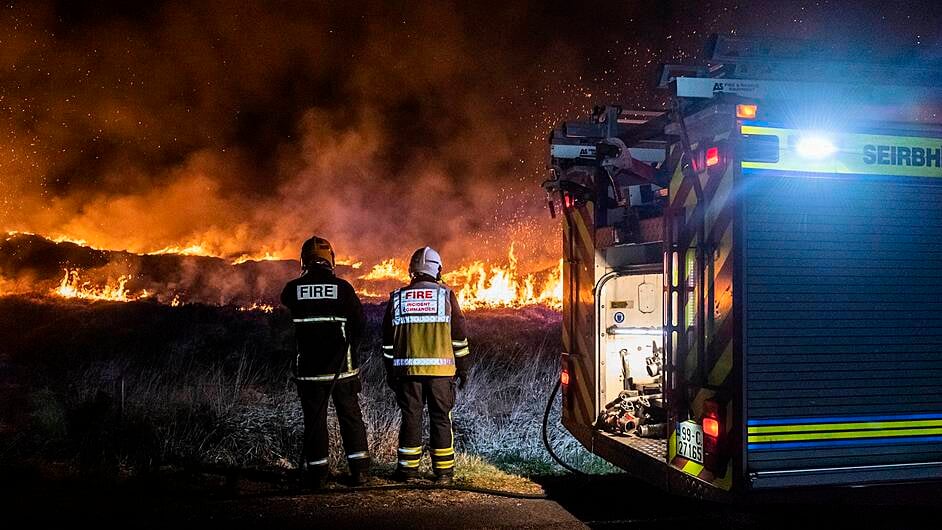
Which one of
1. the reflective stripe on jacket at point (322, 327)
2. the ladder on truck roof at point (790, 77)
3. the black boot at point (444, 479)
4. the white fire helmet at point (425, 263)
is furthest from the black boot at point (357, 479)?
the ladder on truck roof at point (790, 77)

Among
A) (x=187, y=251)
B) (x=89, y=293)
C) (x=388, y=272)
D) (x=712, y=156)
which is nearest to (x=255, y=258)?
(x=187, y=251)

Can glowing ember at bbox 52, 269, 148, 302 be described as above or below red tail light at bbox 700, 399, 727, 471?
above

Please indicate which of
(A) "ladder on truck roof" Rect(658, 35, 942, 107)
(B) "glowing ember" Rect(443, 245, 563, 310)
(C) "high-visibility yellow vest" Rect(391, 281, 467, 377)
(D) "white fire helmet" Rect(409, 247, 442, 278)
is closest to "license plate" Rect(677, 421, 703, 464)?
(A) "ladder on truck roof" Rect(658, 35, 942, 107)

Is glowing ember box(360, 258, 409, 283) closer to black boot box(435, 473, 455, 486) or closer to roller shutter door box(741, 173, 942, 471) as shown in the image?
black boot box(435, 473, 455, 486)

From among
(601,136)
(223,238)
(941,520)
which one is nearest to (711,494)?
(941,520)

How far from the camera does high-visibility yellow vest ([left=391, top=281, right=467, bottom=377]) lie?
5.96m

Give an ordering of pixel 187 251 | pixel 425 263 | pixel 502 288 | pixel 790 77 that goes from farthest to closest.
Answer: pixel 187 251 → pixel 502 288 → pixel 425 263 → pixel 790 77

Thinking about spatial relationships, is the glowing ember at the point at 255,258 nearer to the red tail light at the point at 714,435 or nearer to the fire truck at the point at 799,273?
the fire truck at the point at 799,273

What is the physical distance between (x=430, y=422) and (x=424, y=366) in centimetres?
41

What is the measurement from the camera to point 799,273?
401cm

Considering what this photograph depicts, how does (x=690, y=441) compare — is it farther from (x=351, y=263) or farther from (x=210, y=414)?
(x=351, y=263)

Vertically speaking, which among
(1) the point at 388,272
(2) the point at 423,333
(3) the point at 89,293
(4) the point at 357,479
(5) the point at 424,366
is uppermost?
(1) the point at 388,272

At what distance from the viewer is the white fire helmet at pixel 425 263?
6.08 metres

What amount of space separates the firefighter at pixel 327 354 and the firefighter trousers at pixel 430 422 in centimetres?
32
